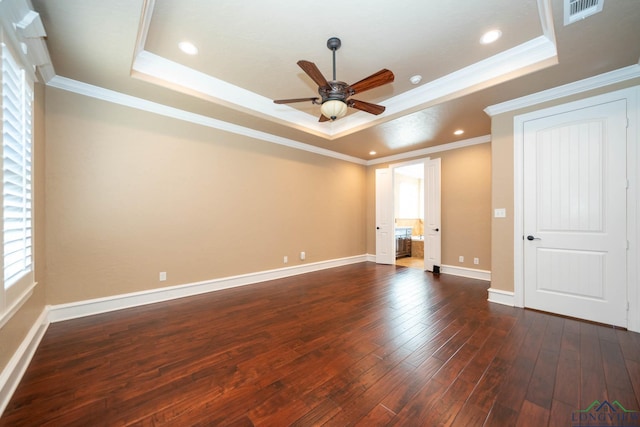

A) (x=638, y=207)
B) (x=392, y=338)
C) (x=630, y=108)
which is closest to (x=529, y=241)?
(x=638, y=207)

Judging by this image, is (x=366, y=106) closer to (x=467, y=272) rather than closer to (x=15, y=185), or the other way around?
(x=15, y=185)

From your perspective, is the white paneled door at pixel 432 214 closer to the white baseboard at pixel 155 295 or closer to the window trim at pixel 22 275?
the white baseboard at pixel 155 295

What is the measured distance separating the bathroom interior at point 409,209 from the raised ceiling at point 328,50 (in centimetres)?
425

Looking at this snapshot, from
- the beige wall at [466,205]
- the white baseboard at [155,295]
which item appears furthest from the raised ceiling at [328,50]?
the white baseboard at [155,295]

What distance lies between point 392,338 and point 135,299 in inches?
125

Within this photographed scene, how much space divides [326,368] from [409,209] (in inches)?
298

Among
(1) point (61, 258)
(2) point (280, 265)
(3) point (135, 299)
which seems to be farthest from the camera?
(2) point (280, 265)

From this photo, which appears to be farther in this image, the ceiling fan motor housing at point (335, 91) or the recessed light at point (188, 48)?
the recessed light at point (188, 48)

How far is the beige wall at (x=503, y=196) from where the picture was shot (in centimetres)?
329

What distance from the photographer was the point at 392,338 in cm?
235

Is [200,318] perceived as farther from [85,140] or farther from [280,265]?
[85,140]

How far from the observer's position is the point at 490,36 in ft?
8.02

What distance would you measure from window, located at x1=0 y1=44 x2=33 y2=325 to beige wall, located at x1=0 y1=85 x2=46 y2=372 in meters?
0.23

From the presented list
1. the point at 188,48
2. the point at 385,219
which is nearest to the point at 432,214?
the point at 385,219
